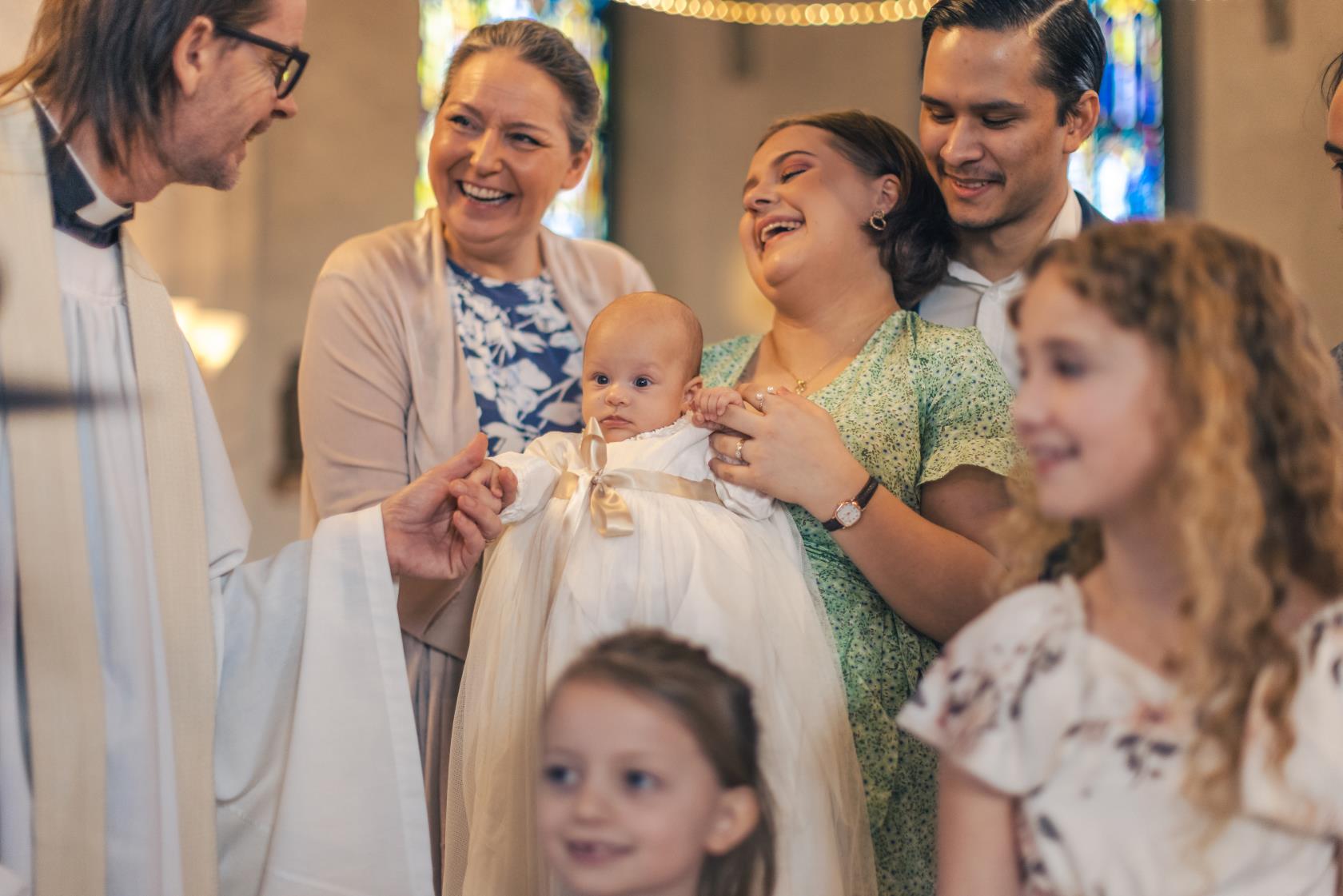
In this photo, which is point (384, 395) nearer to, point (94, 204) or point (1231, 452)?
point (94, 204)

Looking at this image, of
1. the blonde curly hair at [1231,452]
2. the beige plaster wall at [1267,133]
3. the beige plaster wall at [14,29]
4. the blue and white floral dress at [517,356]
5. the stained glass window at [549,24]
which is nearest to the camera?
the blonde curly hair at [1231,452]

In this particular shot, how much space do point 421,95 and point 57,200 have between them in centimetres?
445

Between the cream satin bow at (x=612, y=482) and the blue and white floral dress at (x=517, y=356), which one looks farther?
the blue and white floral dress at (x=517, y=356)

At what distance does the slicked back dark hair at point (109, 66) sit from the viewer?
2057 millimetres

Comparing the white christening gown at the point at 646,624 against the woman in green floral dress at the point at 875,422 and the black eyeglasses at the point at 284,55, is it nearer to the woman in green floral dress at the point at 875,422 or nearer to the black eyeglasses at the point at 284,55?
the woman in green floral dress at the point at 875,422

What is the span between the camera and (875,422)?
242 cm

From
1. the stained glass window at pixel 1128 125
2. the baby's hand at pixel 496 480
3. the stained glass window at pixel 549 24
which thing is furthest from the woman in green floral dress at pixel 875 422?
the stained glass window at pixel 1128 125

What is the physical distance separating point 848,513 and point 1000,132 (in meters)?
0.90

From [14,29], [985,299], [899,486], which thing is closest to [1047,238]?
[985,299]

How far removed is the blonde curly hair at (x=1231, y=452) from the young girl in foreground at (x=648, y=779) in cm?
54

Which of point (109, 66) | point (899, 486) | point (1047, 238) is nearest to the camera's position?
point (109, 66)

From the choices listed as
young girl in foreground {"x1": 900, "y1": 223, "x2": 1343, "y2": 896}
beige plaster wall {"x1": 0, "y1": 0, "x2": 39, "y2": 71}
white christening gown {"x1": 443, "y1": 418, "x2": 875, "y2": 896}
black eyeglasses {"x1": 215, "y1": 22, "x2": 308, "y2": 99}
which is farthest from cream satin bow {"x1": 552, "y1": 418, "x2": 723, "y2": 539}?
beige plaster wall {"x1": 0, "y1": 0, "x2": 39, "y2": 71}

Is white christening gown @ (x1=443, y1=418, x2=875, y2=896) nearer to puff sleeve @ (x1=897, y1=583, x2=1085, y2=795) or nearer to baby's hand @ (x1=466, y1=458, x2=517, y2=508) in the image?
baby's hand @ (x1=466, y1=458, x2=517, y2=508)

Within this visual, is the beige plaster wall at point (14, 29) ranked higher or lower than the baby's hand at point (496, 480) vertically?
higher
